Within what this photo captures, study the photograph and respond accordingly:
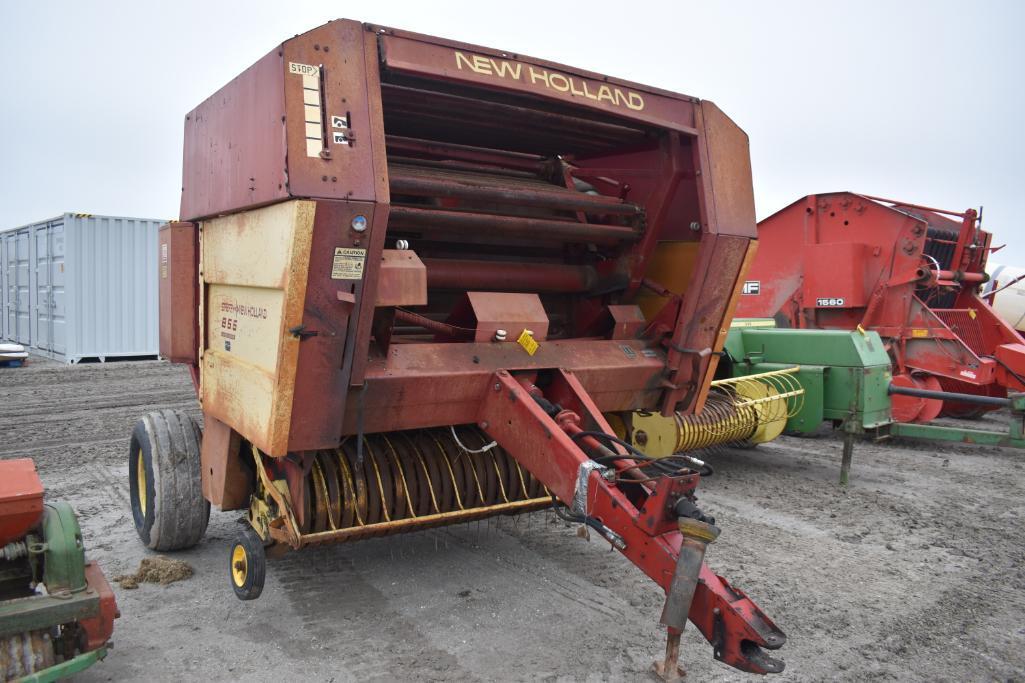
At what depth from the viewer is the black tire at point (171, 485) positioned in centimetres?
392

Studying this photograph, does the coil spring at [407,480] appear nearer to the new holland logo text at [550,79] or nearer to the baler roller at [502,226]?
the baler roller at [502,226]

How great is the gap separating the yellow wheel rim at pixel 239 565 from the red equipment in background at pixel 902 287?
6.38 m

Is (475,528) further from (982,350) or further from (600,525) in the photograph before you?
(982,350)

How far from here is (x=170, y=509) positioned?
390 centimetres

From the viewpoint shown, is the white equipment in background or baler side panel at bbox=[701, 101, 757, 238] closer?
baler side panel at bbox=[701, 101, 757, 238]

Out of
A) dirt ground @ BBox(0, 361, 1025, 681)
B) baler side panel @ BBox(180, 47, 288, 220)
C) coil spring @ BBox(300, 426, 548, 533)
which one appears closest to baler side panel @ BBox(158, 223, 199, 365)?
baler side panel @ BBox(180, 47, 288, 220)

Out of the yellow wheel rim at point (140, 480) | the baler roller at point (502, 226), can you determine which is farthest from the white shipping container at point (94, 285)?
the baler roller at point (502, 226)

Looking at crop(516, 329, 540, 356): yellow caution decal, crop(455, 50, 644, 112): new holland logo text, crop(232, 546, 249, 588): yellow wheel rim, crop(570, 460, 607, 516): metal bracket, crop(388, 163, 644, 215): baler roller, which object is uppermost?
crop(455, 50, 644, 112): new holland logo text

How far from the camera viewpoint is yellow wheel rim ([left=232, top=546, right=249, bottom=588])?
3139 mm

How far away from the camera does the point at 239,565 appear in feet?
10.4

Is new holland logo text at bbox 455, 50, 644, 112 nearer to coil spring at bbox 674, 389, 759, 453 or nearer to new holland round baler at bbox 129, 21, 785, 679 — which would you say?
new holland round baler at bbox 129, 21, 785, 679

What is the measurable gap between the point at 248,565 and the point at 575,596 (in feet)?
4.78

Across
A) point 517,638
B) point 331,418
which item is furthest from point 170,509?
point 517,638

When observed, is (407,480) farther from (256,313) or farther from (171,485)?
(171,485)
